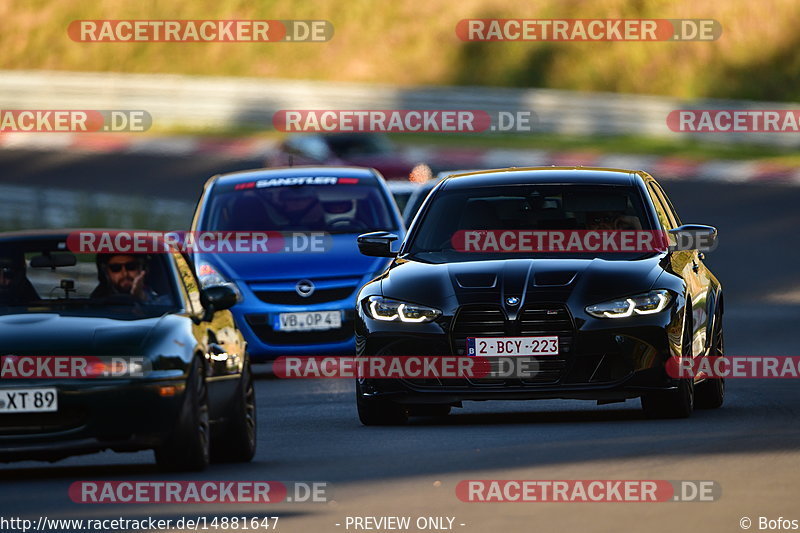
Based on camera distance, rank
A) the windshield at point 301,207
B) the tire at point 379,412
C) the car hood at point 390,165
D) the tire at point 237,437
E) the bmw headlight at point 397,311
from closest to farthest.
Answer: the tire at point 237,437, the bmw headlight at point 397,311, the tire at point 379,412, the windshield at point 301,207, the car hood at point 390,165

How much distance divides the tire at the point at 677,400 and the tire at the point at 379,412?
1.43 metres

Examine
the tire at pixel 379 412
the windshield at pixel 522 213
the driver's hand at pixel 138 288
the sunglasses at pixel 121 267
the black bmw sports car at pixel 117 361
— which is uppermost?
the windshield at pixel 522 213

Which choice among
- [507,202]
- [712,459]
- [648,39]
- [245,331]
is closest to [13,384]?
[712,459]

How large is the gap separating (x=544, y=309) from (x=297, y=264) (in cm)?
524

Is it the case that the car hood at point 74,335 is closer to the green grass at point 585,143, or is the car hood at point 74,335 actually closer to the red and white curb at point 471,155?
the red and white curb at point 471,155

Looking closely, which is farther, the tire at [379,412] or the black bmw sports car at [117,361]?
the tire at [379,412]

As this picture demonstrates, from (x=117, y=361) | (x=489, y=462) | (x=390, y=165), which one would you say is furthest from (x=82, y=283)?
(x=390, y=165)

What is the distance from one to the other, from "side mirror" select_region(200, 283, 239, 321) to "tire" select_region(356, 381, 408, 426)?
1.53 m

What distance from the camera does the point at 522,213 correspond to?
504 inches

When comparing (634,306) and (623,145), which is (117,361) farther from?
(623,145)

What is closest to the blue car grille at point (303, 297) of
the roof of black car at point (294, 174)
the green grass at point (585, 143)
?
the roof of black car at point (294, 174)

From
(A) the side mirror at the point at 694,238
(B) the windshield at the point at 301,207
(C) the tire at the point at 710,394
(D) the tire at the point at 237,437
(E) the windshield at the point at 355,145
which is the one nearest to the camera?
(D) the tire at the point at 237,437

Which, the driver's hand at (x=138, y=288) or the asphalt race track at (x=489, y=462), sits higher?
the driver's hand at (x=138, y=288)

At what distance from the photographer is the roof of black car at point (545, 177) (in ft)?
42.8
